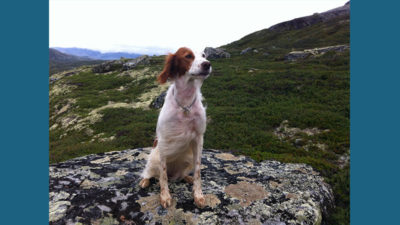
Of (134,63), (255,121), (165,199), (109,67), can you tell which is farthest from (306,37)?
(165,199)

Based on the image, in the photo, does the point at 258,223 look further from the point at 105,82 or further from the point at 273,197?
the point at 105,82

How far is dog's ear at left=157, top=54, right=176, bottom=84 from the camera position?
14.2 ft

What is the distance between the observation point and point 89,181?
200 inches

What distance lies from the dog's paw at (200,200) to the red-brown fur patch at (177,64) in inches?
92.0

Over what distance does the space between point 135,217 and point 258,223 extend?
2165 millimetres

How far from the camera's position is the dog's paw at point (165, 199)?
13.9ft

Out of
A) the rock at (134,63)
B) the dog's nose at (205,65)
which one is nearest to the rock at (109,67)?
the rock at (134,63)

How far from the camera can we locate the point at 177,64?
4.26 metres

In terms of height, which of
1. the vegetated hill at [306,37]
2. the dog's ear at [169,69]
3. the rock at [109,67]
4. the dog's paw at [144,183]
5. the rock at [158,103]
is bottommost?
the dog's paw at [144,183]

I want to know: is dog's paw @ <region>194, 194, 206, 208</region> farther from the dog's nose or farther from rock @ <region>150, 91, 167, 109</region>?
rock @ <region>150, 91, 167, 109</region>

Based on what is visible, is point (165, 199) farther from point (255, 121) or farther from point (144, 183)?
point (255, 121)

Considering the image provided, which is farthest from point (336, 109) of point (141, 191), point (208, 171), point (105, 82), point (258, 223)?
point (105, 82)

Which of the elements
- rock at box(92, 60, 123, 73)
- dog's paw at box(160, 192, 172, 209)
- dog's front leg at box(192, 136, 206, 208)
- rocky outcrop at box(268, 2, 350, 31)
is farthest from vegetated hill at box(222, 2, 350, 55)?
dog's paw at box(160, 192, 172, 209)

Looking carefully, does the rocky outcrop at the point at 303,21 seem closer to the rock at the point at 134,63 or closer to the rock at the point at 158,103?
the rock at the point at 134,63
